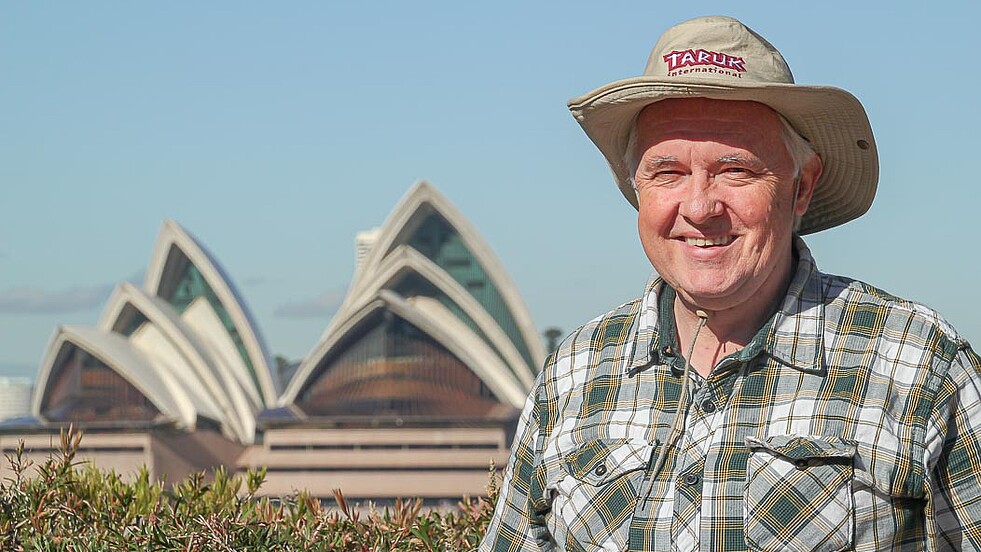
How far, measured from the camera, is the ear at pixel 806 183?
1906 millimetres

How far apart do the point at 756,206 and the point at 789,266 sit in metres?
0.14

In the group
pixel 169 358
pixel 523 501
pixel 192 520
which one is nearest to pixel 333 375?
pixel 169 358

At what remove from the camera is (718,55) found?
1828 mm

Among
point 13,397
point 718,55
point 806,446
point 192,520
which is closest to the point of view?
point 806,446

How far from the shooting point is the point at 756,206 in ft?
5.92

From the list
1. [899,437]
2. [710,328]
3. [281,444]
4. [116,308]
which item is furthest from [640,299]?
[116,308]

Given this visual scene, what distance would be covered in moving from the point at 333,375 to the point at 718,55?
3398 centimetres

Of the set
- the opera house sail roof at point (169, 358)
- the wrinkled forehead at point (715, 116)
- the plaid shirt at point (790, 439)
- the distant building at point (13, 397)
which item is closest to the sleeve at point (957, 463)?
the plaid shirt at point (790, 439)

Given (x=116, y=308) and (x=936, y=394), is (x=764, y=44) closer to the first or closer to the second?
(x=936, y=394)

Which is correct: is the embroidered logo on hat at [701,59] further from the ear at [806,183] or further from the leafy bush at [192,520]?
the leafy bush at [192,520]

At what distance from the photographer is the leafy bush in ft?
9.79

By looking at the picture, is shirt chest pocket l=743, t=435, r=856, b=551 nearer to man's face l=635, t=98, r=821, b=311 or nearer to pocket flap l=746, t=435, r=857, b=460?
pocket flap l=746, t=435, r=857, b=460

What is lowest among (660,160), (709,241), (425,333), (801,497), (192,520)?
(801,497)

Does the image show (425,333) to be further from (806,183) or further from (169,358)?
(806,183)
